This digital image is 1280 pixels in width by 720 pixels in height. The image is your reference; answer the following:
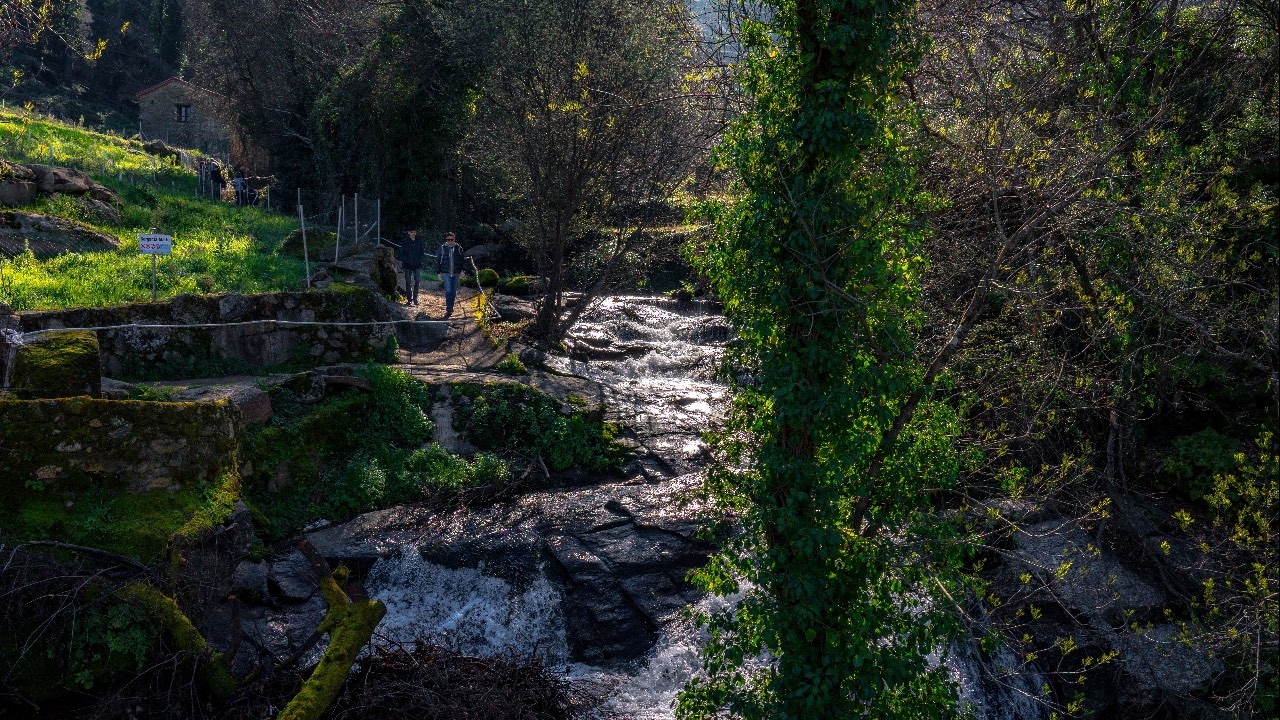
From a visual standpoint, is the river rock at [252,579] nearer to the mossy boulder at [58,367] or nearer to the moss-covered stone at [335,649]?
the mossy boulder at [58,367]

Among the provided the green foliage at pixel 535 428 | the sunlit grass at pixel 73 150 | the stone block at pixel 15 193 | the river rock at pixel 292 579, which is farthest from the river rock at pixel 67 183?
the river rock at pixel 292 579

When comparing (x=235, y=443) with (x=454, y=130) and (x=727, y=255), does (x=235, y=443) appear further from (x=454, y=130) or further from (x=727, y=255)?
(x=454, y=130)

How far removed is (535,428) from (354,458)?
8.62 ft

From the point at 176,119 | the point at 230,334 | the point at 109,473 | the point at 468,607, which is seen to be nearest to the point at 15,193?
the point at 230,334

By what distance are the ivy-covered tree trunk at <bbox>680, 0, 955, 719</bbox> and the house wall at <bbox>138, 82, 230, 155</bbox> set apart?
45.6 metres

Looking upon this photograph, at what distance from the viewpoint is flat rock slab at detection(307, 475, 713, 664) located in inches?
386

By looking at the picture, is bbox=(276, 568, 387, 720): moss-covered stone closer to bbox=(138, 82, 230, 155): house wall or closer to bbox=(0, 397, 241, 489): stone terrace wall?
bbox=(0, 397, 241, 489): stone terrace wall

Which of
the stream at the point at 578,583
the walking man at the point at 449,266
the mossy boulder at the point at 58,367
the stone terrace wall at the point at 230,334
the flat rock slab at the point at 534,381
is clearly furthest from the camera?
the walking man at the point at 449,266

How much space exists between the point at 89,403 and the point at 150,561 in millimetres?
1603

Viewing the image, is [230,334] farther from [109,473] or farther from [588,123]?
[588,123]

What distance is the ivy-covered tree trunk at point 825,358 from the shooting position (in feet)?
21.1

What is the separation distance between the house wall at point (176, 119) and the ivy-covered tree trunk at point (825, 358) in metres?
45.6

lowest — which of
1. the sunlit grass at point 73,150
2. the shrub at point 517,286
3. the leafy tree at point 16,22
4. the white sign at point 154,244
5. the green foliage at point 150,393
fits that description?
the green foliage at point 150,393

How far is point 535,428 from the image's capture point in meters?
13.2
